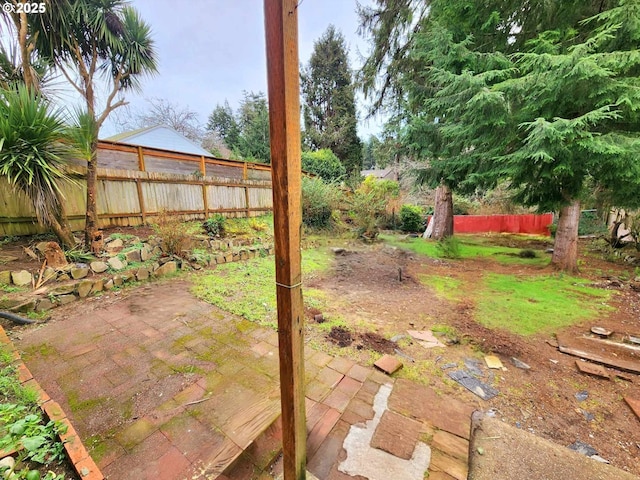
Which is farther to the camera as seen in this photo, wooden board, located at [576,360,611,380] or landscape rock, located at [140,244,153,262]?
landscape rock, located at [140,244,153,262]

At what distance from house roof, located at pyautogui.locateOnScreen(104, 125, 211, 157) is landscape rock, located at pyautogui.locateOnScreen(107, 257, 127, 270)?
8309 millimetres

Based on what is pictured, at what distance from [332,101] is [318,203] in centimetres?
1069

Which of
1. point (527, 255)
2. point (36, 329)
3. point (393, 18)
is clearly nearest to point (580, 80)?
point (527, 255)

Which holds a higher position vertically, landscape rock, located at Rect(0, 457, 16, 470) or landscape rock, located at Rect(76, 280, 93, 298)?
landscape rock, located at Rect(76, 280, 93, 298)

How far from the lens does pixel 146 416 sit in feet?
5.22

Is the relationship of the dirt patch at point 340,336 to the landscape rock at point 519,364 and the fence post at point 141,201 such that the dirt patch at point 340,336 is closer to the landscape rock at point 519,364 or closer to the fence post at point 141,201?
the landscape rock at point 519,364

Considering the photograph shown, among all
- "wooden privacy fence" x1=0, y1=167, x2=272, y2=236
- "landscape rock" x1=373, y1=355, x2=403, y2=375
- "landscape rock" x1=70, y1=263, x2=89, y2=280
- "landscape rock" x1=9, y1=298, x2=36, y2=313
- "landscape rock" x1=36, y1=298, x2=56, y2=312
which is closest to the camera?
"landscape rock" x1=373, y1=355, x2=403, y2=375

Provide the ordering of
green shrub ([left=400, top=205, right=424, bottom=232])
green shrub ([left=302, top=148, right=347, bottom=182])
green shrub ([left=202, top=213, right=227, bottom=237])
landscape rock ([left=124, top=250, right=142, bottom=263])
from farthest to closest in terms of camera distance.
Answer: green shrub ([left=302, top=148, right=347, bottom=182])
green shrub ([left=400, top=205, right=424, bottom=232])
green shrub ([left=202, top=213, right=227, bottom=237])
landscape rock ([left=124, top=250, right=142, bottom=263])

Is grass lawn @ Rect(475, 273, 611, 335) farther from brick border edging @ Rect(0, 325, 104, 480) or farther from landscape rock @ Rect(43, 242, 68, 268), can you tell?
landscape rock @ Rect(43, 242, 68, 268)

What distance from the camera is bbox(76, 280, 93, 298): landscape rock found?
3238 mm

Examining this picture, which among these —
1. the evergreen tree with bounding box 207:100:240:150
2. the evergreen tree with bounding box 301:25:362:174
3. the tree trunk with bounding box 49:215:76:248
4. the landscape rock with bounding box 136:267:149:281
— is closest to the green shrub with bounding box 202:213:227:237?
the landscape rock with bounding box 136:267:149:281

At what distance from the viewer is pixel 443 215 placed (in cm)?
901

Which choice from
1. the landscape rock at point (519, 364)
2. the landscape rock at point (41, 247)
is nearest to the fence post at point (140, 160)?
the landscape rock at point (41, 247)

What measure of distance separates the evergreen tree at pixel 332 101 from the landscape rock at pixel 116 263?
1355 centimetres
